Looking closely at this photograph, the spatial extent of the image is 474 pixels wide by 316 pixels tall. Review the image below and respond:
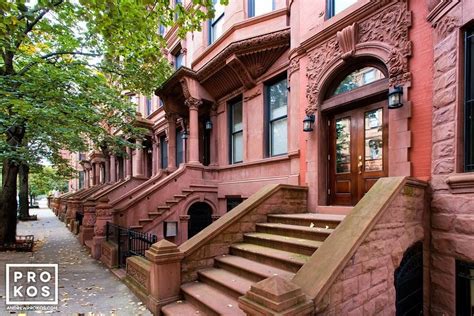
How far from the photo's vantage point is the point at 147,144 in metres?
17.2

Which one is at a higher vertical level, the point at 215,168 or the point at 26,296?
the point at 215,168

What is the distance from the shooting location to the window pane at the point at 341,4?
6.34m

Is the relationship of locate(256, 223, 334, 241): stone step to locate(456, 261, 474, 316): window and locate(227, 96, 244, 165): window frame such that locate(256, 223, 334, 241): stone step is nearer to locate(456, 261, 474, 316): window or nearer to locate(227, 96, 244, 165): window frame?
locate(456, 261, 474, 316): window

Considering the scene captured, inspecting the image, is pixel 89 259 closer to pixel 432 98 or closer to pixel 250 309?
pixel 250 309

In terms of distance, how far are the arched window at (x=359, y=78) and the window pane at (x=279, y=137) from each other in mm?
2151

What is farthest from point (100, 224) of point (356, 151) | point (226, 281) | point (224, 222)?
point (356, 151)

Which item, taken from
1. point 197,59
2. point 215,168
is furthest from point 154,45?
point 215,168

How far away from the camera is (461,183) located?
414 centimetres

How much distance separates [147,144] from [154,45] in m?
9.89

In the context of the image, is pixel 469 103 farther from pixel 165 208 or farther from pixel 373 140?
pixel 165 208

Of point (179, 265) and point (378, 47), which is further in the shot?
point (378, 47)

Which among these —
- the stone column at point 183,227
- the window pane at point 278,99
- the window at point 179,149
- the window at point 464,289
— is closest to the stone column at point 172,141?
the window at point 179,149

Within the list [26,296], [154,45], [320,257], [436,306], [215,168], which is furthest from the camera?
[215,168]

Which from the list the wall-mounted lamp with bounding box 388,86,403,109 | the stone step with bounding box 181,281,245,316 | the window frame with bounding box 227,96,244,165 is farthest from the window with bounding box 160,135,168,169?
the wall-mounted lamp with bounding box 388,86,403,109
